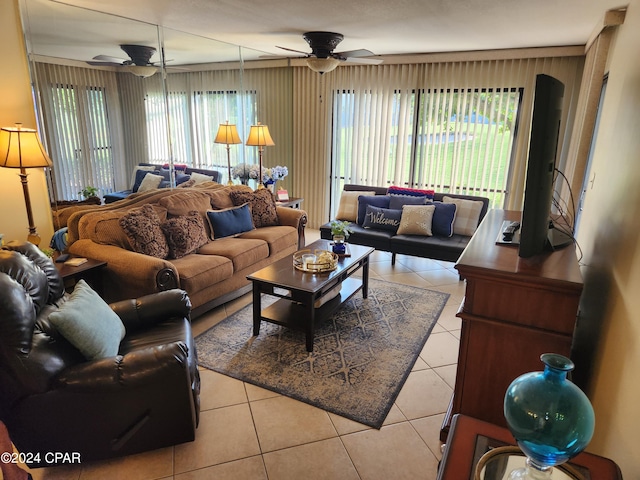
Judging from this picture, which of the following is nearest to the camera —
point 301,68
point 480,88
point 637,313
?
point 637,313

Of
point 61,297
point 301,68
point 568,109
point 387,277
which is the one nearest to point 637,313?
point 61,297

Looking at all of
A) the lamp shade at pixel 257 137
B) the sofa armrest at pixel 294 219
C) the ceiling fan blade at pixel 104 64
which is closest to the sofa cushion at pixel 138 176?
the ceiling fan blade at pixel 104 64

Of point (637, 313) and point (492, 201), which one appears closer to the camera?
point (637, 313)

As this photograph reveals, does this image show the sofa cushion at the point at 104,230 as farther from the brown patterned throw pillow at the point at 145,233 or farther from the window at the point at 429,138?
the window at the point at 429,138

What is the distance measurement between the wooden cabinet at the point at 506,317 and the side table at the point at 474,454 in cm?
58

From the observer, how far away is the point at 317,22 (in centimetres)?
349

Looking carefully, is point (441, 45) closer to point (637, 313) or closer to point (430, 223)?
point (430, 223)

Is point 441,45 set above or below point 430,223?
above

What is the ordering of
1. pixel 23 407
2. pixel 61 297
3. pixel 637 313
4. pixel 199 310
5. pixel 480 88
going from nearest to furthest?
pixel 637 313 → pixel 23 407 → pixel 61 297 → pixel 199 310 → pixel 480 88

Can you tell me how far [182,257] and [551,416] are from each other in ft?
10.9

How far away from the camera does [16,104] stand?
9.98 ft

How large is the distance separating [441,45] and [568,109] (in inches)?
66.3

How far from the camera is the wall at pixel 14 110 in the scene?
294 centimetres

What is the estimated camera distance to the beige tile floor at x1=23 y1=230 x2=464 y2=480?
6.64ft
